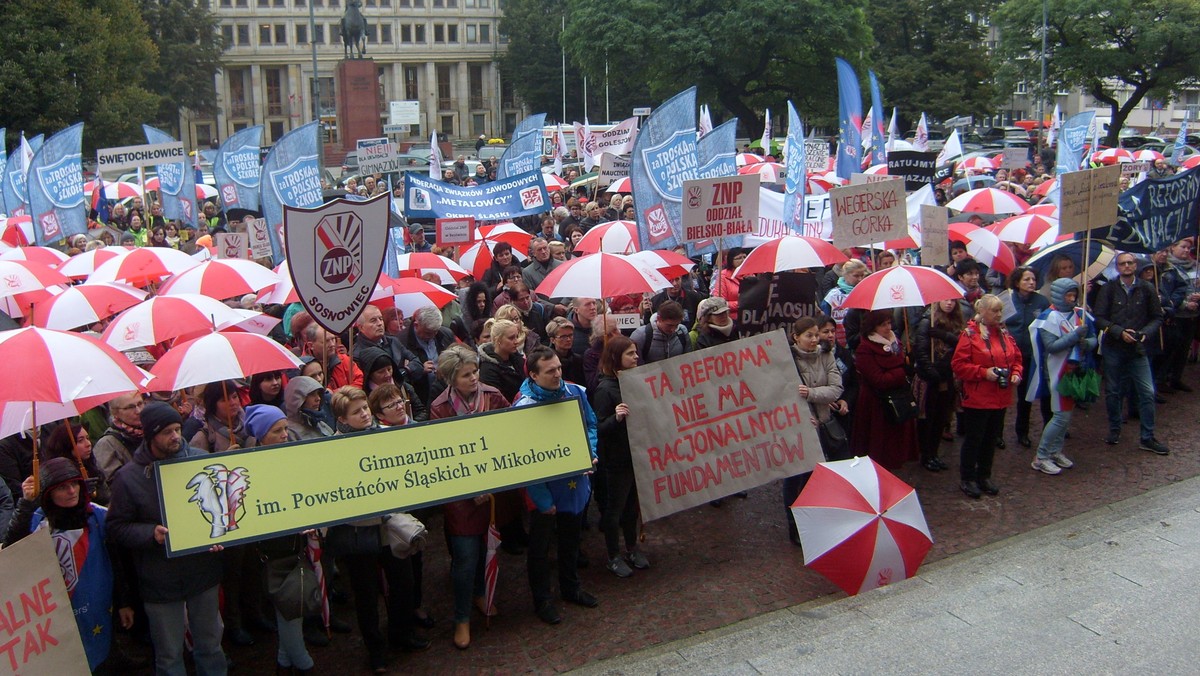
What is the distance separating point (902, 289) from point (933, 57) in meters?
51.1

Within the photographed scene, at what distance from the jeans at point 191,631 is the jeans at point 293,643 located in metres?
0.30

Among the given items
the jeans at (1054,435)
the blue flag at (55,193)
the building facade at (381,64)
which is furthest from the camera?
the building facade at (381,64)

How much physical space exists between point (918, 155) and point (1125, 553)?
818 cm

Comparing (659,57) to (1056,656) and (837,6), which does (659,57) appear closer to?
(837,6)

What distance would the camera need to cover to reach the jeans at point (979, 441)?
25.8ft

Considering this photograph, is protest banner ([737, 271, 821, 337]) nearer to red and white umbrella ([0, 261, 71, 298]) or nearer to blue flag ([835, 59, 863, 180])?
red and white umbrella ([0, 261, 71, 298])

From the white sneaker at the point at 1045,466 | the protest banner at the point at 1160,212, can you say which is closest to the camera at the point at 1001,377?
the white sneaker at the point at 1045,466

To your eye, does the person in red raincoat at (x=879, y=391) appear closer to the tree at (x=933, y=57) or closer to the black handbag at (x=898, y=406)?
the black handbag at (x=898, y=406)

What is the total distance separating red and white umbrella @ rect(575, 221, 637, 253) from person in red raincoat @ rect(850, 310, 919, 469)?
4.94 meters

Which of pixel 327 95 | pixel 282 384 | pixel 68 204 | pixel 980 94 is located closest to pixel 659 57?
pixel 980 94

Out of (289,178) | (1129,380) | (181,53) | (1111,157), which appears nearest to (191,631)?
(1129,380)

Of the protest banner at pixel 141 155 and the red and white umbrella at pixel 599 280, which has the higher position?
the protest banner at pixel 141 155

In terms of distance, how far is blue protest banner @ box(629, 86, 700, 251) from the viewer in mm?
11070

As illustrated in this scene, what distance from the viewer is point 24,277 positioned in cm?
931
